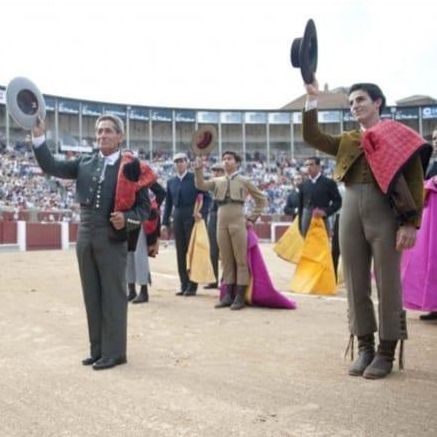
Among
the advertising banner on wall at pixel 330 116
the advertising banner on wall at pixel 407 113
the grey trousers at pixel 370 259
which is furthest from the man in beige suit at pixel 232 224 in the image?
the advertising banner on wall at pixel 407 113

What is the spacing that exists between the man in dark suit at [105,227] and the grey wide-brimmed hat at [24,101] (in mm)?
85

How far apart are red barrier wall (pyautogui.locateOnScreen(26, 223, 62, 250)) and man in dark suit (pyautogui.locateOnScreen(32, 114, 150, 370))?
47.0 ft

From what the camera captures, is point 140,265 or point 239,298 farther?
point 140,265

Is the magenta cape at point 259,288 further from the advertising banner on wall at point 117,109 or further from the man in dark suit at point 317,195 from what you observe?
the advertising banner on wall at point 117,109

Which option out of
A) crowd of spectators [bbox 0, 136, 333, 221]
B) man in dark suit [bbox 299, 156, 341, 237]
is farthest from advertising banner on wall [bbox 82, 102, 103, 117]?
man in dark suit [bbox 299, 156, 341, 237]

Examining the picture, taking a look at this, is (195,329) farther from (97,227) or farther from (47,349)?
(97,227)

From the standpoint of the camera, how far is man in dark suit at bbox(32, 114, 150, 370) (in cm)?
347

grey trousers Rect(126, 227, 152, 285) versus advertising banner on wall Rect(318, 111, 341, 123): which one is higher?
advertising banner on wall Rect(318, 111, 341, 123)

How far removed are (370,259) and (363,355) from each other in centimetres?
49

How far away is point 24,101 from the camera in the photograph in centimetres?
345

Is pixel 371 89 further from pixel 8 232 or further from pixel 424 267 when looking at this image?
pixel 8 232

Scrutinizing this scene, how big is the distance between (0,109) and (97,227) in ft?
122

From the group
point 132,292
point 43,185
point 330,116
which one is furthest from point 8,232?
point 330,116

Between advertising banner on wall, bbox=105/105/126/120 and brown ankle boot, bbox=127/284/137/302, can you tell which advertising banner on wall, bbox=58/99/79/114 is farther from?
brown ankle boot, bbox=127/284/137/302
